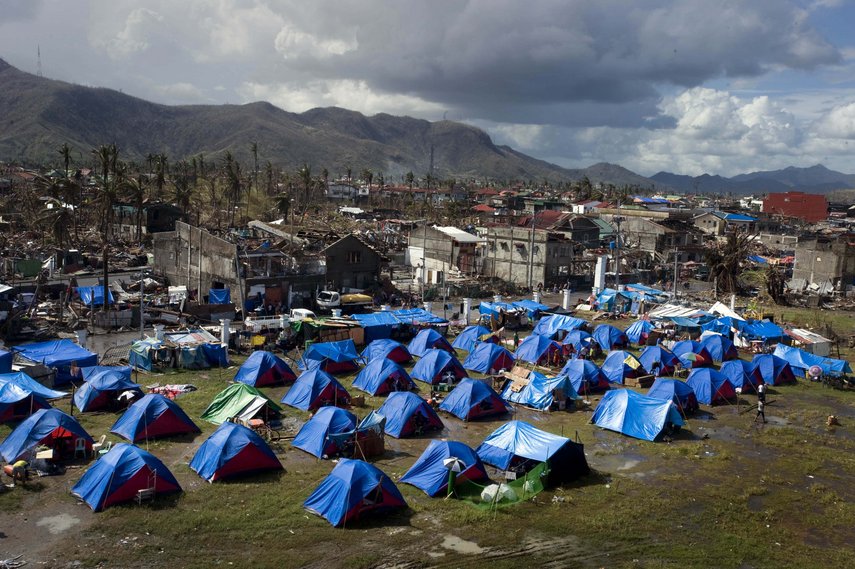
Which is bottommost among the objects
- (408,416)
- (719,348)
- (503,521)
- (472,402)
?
(719,348)

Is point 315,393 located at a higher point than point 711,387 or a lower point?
higher

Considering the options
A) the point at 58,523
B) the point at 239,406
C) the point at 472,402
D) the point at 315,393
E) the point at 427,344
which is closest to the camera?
the point at 58,523

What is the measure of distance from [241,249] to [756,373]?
87.0ft

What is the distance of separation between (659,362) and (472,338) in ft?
26.3

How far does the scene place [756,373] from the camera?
85.7 ft

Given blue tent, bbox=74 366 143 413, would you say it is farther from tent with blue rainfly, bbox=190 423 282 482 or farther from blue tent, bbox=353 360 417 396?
blue tent, bbox=353 360 417 396

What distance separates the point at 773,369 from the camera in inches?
1057

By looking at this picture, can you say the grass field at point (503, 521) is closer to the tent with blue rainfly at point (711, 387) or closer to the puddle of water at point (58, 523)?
the puddle of water at point (58, 523)

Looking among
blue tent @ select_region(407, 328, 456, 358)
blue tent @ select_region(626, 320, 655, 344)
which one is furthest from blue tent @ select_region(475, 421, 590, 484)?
blue tent @ select_region(626, 320, 655, 344)

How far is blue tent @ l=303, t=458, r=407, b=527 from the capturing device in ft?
44.1

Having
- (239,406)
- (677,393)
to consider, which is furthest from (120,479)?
(677,393)

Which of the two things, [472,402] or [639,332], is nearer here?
[472,402]

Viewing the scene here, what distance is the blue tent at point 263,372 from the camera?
2327 cm

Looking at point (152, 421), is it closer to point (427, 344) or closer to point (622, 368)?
point (427, 344)
